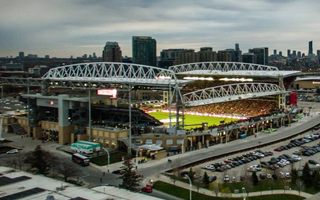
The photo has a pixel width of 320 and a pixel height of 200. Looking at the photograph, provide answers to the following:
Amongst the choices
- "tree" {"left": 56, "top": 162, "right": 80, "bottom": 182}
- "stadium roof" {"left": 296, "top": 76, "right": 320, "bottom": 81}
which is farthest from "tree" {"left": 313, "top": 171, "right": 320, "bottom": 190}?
"stadium roof" {"left": 296, "top": 76, "right": 320, "bottom": 81}

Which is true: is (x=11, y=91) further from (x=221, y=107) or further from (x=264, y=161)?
(x=264, y=161)

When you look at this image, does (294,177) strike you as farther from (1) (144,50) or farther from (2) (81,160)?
(1) (144,50)

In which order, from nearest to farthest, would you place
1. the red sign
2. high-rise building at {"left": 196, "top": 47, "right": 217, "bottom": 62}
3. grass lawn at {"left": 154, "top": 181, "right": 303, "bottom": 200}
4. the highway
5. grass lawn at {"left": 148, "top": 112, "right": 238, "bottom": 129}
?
grass lawn at {"left": 154, "top": 181, "right": 303, "bottom": 200}
the highway
the red sign
grass lawn at {"left": 148, "top": 112, "right": 238, "bottom": 129}
high-rise building at {"left": 196, "top": 47, "right": 217, "bottom": 62}

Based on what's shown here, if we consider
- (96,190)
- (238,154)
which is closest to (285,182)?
(238,154)

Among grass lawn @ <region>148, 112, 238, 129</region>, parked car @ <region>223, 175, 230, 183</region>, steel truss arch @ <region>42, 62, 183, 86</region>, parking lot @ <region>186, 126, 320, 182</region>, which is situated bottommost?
parked car @ <region>223, 175, 230, 183</region>

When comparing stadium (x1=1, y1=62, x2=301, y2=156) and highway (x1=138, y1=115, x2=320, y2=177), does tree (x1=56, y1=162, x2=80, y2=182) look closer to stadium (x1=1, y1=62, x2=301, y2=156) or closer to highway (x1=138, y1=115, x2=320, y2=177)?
highway (x1=138, y1=115, x2=320, y2=177)

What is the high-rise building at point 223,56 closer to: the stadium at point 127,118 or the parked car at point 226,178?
the stadium at point 127,118
